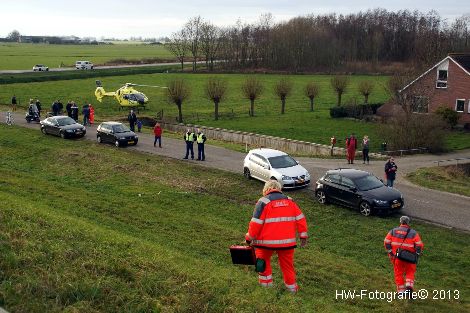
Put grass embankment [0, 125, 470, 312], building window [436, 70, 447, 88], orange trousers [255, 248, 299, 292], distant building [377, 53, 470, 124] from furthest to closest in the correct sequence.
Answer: building window [436, 70, 447, 88]
distant building [377, 53, 470, 124]
orange trousers [255, 248, 299, 292]
grass embankment [0, 125, 470, 312]

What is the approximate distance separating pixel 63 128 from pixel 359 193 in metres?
21.2

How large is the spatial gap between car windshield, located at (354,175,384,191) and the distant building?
2511 cm

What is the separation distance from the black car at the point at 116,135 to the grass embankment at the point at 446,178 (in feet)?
52.7

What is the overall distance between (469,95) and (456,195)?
26.2m

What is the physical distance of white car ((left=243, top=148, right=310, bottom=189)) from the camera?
23281 mm

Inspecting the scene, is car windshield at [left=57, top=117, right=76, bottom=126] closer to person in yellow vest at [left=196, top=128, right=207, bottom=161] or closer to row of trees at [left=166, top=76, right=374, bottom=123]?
person in yellow vest at [left=196, top=128, right=207, bottom=161]

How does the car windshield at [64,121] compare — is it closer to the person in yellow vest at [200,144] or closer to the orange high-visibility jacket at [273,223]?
the person in yellow vest at [200,144]

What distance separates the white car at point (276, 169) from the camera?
23.3 m

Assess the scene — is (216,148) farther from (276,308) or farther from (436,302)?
(276,308)

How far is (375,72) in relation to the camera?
102 meters

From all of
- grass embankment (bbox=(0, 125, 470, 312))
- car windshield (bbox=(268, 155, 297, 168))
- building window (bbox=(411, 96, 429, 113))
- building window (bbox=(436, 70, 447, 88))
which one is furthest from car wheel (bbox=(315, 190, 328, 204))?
building window (bbox=(436, 70, 447, 88))

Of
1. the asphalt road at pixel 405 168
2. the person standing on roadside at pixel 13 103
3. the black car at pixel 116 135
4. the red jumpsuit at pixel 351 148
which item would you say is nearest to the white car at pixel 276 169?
the asphalt road at pixel 405 168

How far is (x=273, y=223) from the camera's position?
865 cm

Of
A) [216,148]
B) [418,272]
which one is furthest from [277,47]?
[418,272]
